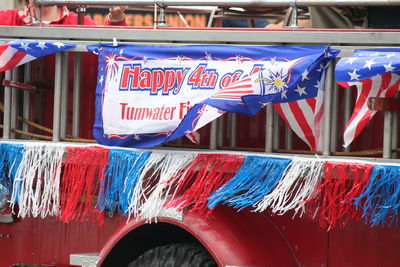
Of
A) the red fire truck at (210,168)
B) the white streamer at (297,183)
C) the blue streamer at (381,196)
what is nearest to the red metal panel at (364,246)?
the red fire truck at (210,168)

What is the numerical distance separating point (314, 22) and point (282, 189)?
1.68 meters

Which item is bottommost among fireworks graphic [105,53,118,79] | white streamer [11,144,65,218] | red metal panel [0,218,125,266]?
red metal panel [0,218,125,266]

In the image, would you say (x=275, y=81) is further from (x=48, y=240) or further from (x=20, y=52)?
(x=48, y=240)

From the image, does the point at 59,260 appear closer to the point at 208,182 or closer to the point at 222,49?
the point at 208,182

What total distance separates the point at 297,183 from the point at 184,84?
30.4 inches

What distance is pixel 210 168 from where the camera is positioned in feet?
14.6

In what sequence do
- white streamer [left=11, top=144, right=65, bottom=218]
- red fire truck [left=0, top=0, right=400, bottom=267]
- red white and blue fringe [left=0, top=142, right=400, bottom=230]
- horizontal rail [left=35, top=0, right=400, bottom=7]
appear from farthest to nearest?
white streamer [left=11, top=144, right=65, bottom=218] → horizontal rail [left=35, top=0, right=400, bottom=7] → red fire truck [left=0, top=0, right=400, bottom=267] → red white and blue fringe [left=0, top=142, right=400, bottom=230]

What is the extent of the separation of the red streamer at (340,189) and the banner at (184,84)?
404 mm

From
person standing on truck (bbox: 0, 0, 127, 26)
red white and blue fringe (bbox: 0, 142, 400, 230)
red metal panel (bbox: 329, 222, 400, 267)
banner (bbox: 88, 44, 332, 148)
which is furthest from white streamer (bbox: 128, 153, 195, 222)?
person standing on truck (bbox: 0, 0, 127, 26)

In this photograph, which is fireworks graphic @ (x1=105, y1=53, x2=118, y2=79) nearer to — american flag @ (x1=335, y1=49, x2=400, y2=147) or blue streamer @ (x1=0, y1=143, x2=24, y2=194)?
blue streamer @ (x1=0, y1=143, x2=24, y2=194)

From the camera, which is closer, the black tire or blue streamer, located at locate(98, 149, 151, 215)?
the black tire

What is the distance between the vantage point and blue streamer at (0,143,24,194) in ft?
16.1

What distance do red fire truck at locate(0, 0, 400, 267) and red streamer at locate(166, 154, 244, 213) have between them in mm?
14

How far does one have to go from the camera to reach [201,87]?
4.43 metres
